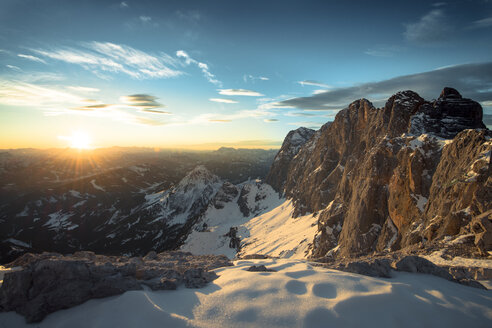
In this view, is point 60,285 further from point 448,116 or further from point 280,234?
point 280,234

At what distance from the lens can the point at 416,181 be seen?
2842cm

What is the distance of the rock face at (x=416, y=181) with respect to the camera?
62.0 ft

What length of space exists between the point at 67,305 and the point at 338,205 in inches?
2257

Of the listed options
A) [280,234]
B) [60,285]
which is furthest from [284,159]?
[60,285]

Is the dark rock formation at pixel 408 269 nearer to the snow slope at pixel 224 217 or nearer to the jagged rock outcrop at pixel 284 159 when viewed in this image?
the snow slope at pixel 224 217

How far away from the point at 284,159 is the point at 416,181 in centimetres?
15428

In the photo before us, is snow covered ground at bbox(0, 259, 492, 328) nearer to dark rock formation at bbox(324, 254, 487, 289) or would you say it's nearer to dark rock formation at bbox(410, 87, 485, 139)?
dark rock formation at bbox(324, 254, 487, 289)

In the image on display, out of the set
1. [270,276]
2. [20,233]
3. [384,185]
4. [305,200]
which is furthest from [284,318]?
[20,233]

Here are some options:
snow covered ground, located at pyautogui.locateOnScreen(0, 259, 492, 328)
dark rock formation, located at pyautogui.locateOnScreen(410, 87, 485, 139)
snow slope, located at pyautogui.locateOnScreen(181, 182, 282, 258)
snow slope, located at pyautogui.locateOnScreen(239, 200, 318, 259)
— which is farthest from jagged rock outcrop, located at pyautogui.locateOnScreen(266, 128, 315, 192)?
snow covered ground, located at pyautogui.locateOnScreen(0, 259, 492, 328)

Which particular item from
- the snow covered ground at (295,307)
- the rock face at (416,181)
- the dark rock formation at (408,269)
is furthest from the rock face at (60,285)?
the rock face at (416,181)

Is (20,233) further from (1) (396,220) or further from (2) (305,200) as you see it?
(1) (396,220)

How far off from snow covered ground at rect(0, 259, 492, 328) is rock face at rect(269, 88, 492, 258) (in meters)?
13.5

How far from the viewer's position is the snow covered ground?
6746mm

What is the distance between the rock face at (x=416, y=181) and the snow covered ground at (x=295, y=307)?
1347cm
